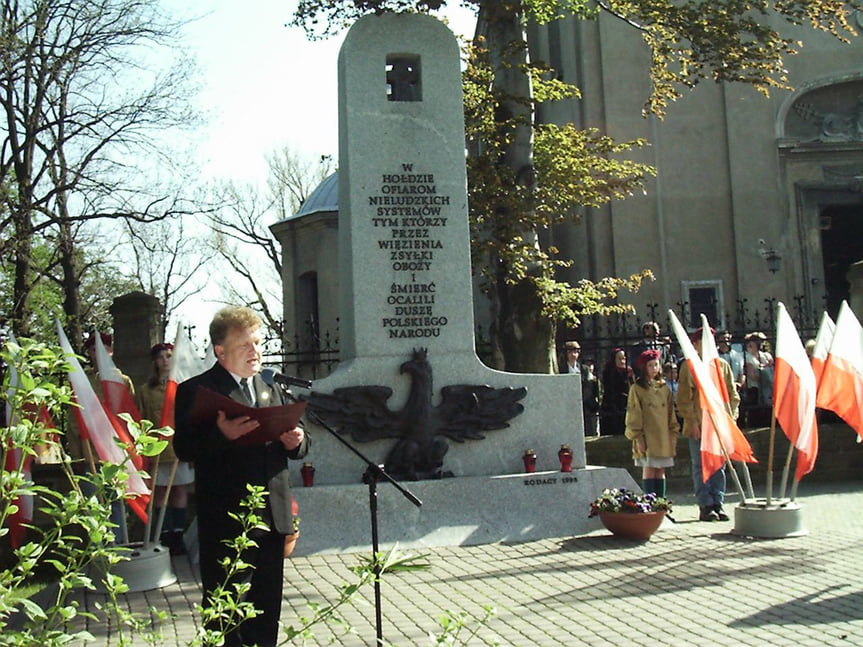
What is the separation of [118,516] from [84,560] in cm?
647

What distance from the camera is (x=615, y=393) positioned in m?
14.5

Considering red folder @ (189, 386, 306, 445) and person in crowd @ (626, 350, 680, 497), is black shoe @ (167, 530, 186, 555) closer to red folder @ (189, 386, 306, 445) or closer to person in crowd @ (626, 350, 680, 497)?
person in crowd @ (626, 350, 680, 497)

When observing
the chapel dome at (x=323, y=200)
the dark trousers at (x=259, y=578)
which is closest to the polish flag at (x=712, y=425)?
the dark trousers at (x=259, y=578)

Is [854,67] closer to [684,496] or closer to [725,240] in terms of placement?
[725,240]

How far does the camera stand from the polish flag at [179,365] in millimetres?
8852

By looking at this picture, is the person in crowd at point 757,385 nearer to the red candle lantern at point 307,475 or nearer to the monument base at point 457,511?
the monument base at point 457,511

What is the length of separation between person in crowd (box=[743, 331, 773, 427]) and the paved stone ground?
4781mm

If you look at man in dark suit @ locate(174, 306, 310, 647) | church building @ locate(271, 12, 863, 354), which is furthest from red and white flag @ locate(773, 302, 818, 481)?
church building @ locate(271, 12, 863, 354)

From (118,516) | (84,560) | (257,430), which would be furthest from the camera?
(118,516)

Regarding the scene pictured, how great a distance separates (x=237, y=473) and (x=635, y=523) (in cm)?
545

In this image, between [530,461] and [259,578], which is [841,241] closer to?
[530,461]

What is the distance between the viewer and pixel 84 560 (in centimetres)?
327

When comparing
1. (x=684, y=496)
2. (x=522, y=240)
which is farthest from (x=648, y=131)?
(x=684, y=496)

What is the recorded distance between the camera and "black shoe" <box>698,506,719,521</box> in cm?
1066
